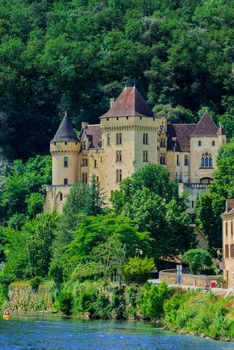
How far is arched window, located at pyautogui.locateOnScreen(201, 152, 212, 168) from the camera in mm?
164500

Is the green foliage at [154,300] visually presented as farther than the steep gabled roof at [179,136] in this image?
No

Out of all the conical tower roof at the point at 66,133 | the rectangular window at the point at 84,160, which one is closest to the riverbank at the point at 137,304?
the rectangular window at the point at 84,160

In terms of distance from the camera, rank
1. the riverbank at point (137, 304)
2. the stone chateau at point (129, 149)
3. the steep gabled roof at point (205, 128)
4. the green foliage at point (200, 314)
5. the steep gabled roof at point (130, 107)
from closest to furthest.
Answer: the green foliage at point (200, 314)
the riverbank at point (137, 304)
the stone chateau at point (129, 149)
the steep gabled roof at point (130, 107)
the steep gabled roof at point (205, 128)

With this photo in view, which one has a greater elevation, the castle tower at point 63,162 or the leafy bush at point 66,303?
the castle tower at point 63,162

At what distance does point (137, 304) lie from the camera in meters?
117

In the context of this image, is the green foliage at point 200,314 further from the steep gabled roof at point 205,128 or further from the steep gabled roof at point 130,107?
the steep gabled roof at point 205,128

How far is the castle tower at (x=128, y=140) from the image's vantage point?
161000 mm

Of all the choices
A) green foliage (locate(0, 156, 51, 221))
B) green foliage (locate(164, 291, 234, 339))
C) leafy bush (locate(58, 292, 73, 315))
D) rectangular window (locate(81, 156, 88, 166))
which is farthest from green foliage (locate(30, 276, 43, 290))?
green foliage (locate(0, 156, 51, 221))

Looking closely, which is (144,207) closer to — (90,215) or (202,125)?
(90,215)

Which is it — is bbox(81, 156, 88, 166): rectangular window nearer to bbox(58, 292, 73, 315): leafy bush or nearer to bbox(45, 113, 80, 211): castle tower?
bbox(45, 113, 80, 211): castle tower

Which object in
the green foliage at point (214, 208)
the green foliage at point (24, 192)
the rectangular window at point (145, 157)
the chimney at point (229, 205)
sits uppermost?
the rectangular window at point (145, 157)

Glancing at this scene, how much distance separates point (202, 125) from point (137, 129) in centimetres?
780

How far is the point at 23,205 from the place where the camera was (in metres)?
173

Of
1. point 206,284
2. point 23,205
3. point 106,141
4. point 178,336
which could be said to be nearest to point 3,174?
point 23,205
